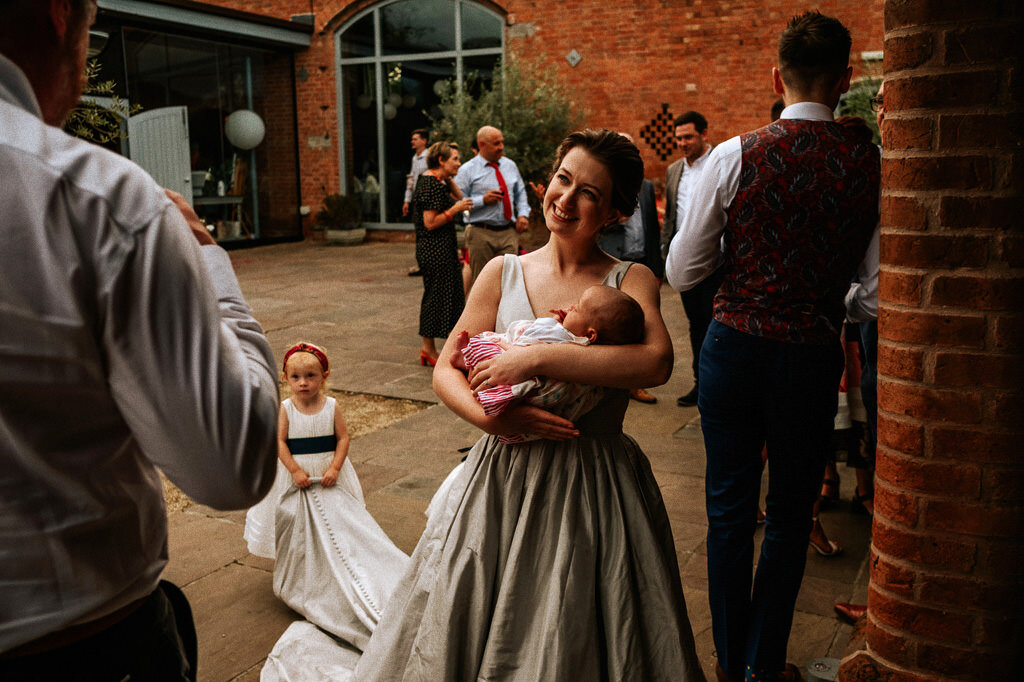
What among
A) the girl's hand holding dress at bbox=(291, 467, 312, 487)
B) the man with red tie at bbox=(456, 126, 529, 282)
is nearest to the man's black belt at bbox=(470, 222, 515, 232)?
the man with red tie at bbox=(456, 126, 529, 282)

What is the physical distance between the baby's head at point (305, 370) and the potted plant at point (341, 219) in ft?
42.8

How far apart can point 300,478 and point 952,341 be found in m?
2.24

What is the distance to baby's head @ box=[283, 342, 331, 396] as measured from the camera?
333 cm

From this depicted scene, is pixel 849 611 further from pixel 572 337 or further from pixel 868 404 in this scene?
pixel 572 337

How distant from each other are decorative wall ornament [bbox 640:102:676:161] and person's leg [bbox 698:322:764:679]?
1180 cm

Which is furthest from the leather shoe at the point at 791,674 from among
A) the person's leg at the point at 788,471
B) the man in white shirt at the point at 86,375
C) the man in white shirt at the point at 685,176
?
the man in white shirt at the point at 685,176

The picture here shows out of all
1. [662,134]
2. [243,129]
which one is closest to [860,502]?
[662,134]

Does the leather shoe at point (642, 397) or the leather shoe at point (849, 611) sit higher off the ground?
the leather shoe at point (642, 397)

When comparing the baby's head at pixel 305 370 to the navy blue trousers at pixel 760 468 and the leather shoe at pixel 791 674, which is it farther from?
the leather shoe at pixel 791 674

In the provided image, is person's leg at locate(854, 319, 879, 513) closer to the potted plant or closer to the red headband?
the red headband

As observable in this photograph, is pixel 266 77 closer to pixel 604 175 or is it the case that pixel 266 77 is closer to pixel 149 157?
pixel 149 157

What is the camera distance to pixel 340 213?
52.7ft

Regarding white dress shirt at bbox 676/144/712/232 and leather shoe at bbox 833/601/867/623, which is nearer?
leather shoe at bbox 833/601/867/623

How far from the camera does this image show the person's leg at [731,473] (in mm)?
2590
